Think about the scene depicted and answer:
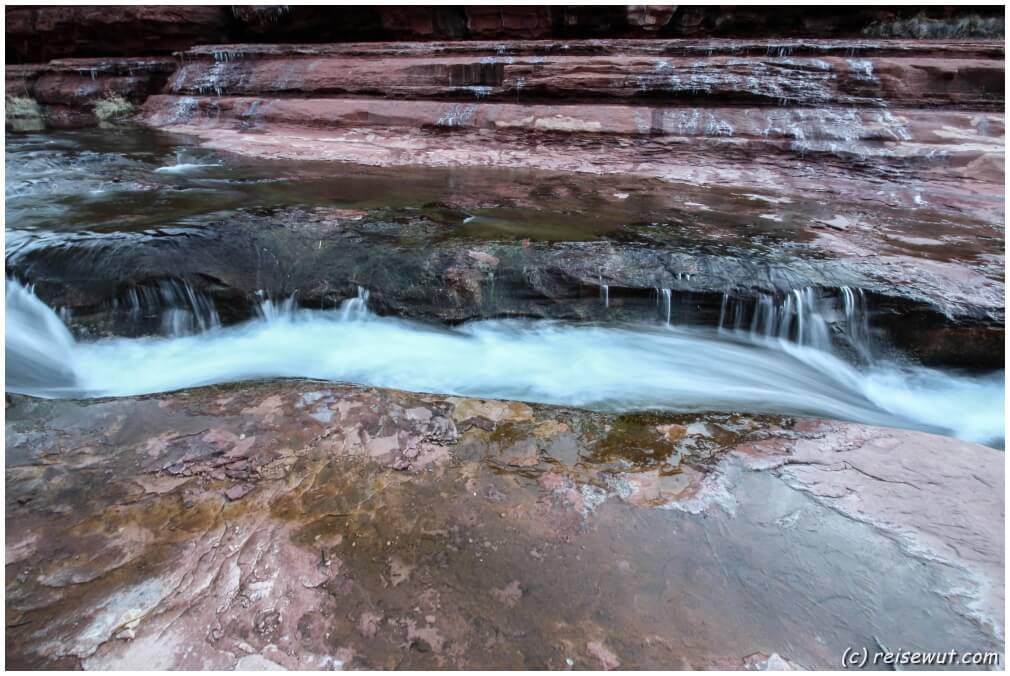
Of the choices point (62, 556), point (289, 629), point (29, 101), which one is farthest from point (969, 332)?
point (29, 101)

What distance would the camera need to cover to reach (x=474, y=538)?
1.90 m

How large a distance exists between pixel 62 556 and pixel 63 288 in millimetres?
2630

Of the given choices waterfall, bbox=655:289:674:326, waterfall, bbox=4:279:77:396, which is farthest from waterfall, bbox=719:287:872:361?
waterfall, bbox=4:279:77:396

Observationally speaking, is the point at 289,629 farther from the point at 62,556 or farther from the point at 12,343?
the point at 12,343

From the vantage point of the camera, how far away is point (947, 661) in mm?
1554

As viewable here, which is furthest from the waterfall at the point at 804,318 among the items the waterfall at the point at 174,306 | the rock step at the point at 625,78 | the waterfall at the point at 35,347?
the rock step at the point at 625,78

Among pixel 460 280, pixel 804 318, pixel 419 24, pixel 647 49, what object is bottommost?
pixel 804 318

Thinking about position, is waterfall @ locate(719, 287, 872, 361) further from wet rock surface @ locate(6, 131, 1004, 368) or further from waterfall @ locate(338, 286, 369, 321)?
waterfall @ locate(338, 286, 369, 321)

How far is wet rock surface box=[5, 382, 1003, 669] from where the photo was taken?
155cm

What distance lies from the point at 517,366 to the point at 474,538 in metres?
1.65

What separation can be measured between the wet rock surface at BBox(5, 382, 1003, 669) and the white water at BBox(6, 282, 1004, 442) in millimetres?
466

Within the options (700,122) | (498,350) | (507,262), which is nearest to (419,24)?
(700,122)

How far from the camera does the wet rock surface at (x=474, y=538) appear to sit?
5.09 ft

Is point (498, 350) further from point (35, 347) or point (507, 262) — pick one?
point (35, 347)
